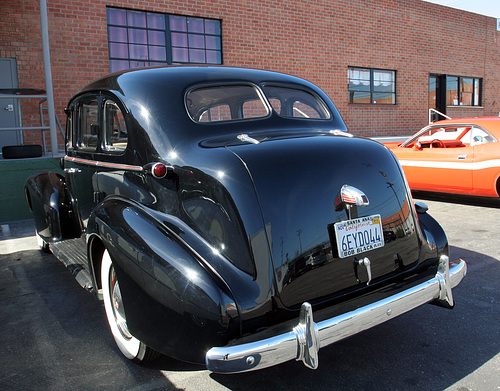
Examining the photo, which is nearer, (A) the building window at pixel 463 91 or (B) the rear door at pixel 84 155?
(B) the rear door at pixel 84 155

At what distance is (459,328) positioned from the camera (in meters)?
3.01

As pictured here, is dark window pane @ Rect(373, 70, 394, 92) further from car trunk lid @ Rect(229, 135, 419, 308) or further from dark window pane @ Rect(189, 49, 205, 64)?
car trunk lid @ Rect(229, 135, 419, 308)

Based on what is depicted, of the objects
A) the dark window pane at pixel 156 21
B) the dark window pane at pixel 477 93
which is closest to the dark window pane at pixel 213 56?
the dark window pane at pixel 156 21

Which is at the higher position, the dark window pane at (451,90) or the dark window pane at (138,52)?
the dark window pane at (138,52)

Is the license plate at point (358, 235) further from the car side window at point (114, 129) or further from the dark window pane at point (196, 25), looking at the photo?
the dark window pane at point (196, 25)

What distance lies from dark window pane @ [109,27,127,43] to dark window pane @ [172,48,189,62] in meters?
1.20

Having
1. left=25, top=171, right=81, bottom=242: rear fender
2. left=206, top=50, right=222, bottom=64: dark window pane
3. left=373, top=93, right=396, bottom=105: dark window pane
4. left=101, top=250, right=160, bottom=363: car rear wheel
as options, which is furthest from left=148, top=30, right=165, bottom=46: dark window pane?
left=101, top=250, right=160, bottom=363: car rear wheel

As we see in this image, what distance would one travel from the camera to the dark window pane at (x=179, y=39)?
425 inches

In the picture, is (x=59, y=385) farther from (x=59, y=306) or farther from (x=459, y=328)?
(x=459, y=328)

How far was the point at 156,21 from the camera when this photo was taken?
1055 centimetres

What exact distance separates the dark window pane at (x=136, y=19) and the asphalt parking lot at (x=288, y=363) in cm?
790

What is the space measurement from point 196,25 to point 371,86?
650 cm

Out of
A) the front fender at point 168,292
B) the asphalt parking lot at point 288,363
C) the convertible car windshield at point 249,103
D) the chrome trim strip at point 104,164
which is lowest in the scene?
the asphalt parking lot at point 288,363

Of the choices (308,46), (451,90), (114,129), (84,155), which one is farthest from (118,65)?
(451,90)
